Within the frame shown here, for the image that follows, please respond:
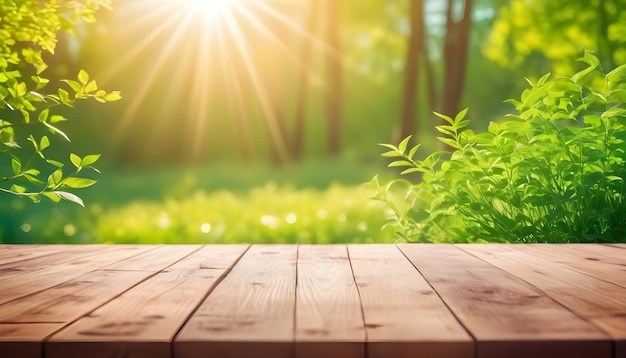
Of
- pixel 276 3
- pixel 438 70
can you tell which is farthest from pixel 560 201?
pixel 438 70

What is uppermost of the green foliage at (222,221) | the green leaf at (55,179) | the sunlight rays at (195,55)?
the sunlight rays at (195,55)

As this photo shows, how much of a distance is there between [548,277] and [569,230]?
5.08 ft

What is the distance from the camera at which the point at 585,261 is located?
241 cm

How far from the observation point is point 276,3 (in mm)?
16609

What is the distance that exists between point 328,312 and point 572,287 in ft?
2.58

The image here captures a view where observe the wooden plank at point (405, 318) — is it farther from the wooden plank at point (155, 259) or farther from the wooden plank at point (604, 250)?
the wooden plank at point (604, 250)

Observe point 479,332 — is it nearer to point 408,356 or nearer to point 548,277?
point 408,356

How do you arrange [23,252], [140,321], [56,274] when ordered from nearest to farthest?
[140,321] → [56,274] → [23,252]

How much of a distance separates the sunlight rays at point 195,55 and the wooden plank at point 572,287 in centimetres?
1238

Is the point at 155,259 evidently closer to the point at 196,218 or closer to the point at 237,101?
the point at 196,218

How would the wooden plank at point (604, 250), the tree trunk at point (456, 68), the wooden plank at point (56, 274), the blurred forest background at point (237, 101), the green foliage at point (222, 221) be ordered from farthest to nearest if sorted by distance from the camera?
the tree trunk at point (456, 68), the blurred forest background at point (237, 101), the green foliage at point (222, 221), the wooden plank at point (604, 250), the wooden plank at point (56, 274)

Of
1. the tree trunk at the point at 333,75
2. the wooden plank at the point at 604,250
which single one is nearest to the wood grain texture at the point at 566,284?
the wooden plank at the point at 604,250

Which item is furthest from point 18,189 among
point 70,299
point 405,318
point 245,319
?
point 405,318

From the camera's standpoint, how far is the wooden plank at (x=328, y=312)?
1324mm
